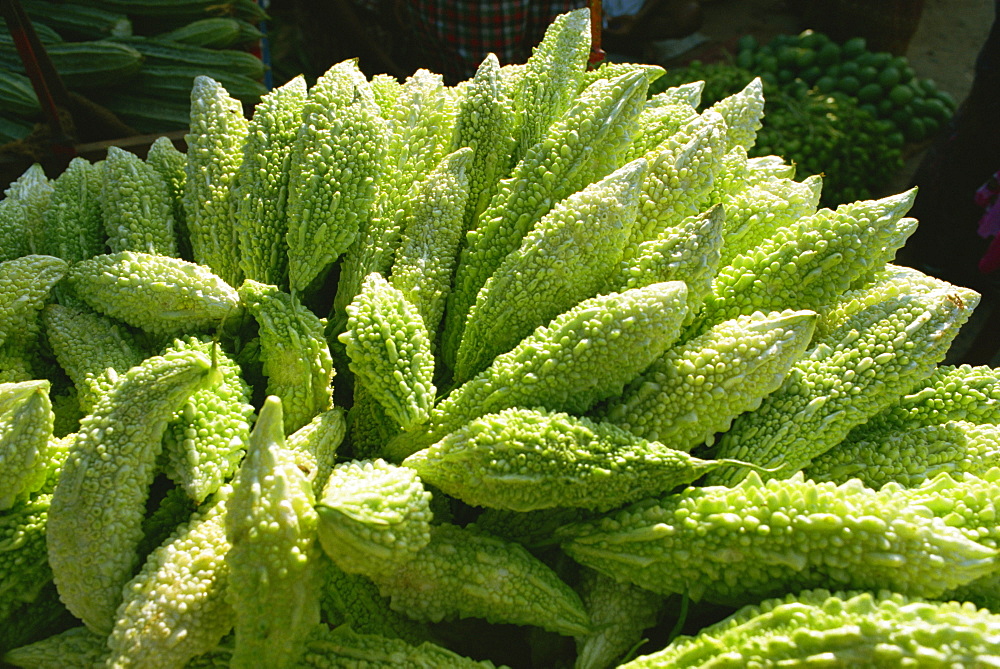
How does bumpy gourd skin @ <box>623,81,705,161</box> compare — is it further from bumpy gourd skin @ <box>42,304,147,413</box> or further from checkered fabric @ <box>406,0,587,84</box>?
checkered fabric @ <box>406,0,587,84</box>

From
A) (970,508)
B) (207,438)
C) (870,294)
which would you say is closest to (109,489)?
(207,438)

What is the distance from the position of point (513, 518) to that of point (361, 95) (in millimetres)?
1000

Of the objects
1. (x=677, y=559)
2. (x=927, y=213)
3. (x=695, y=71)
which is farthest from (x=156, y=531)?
(x=695, y=71)

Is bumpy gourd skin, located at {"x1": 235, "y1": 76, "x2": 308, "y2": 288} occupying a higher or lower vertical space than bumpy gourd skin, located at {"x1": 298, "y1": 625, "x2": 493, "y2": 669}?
higher

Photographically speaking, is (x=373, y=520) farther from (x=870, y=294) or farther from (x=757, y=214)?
(x=870, y=294)

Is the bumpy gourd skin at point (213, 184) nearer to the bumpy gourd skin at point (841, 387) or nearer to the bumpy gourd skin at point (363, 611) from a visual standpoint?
the bumpy gourd skin at point (363, 611)

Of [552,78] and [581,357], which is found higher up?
[552,78]

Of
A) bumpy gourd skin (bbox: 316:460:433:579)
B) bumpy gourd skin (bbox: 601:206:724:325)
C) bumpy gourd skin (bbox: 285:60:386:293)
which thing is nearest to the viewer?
bumpy gourd skin (bbox: 316:460:433:579)

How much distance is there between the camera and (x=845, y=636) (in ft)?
3.38

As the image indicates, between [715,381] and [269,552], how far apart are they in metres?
0.82

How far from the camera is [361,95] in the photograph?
1607 millimetres

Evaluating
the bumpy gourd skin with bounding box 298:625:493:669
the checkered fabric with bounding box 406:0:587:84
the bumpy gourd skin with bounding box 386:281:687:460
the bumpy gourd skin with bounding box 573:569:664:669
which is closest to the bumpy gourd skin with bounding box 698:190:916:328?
the bumpy gourd skin with bounding box 386:281:687:460

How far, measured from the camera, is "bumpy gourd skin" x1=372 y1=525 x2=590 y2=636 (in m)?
1.23

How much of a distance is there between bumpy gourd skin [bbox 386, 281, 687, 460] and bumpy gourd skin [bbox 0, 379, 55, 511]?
2.35ft
